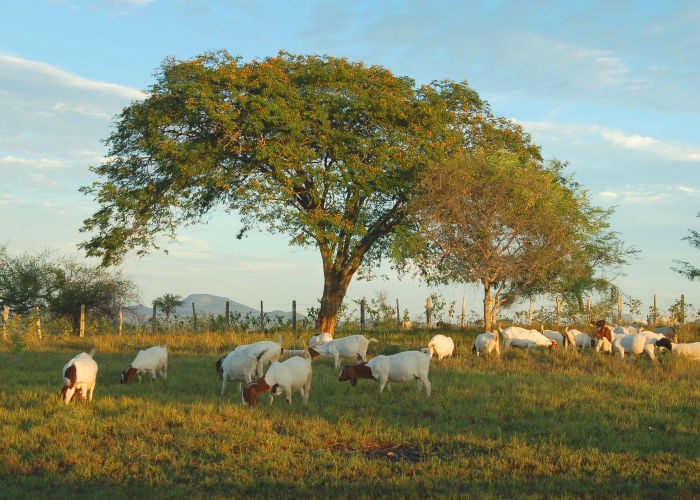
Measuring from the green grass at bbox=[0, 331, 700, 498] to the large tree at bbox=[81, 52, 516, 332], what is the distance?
470 inches

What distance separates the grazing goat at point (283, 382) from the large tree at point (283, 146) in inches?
543

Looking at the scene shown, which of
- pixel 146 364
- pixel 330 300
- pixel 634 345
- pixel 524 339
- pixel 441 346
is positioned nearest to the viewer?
pixel 146 364

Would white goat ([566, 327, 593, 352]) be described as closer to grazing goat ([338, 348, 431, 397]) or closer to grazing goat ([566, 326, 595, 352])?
grazing goat ([566, 326, 595, 352])

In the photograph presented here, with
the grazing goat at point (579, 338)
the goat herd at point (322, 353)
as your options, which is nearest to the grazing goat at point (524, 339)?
the goat herd at point (322, 353)

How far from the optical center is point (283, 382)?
1477 cm

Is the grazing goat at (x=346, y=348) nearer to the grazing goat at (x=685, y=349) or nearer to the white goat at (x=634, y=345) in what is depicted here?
the white goat at (x=634, y=345)

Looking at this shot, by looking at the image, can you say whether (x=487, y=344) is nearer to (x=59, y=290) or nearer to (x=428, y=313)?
(x=428, y=313)

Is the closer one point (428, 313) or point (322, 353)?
point (322, 353)

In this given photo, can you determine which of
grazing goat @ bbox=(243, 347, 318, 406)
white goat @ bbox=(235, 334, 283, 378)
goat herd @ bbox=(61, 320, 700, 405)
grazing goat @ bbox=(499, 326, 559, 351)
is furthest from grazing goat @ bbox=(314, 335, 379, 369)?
grazing goat @ bbox=(499, 326, 559, 351)

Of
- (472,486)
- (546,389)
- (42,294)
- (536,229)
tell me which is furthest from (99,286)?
(472,486)

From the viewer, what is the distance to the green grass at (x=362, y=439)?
951 cm

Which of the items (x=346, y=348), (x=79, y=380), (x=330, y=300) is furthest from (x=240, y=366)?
(x=330, y=300)

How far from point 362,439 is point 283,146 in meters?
18.0

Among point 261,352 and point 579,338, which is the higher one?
point 261,352
